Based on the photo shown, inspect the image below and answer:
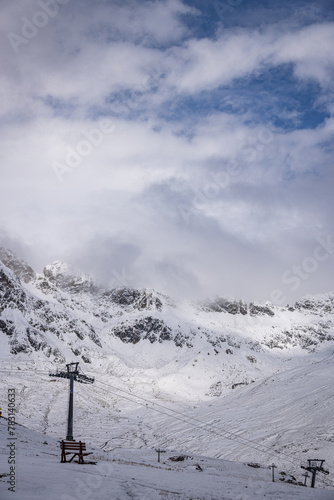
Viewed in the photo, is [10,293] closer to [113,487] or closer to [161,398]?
[161,398]

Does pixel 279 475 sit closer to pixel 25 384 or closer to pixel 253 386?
pixel 253 386

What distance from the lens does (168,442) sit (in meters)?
67.6

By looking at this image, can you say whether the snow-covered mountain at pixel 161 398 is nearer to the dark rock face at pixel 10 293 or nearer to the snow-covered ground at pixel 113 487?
the dark rock face at pixel 10 293

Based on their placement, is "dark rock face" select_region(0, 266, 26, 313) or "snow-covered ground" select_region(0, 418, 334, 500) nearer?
"snow-covered ground" select_region(0, 418, 334, 500)

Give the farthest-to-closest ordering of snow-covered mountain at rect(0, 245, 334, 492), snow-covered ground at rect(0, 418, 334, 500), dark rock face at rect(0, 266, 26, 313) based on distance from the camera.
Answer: dark rock face at rect(0, 266, 26, 313) < snow-covered mountain at rect(0, 245, 334, 492) < snow-covered ground at rect(0, 418, 334, 500)

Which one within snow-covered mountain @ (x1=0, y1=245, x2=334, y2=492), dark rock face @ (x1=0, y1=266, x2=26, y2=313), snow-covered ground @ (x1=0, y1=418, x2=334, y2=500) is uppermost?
dark rock face @ (x1=0, y1=266, x2=26, y2=313)

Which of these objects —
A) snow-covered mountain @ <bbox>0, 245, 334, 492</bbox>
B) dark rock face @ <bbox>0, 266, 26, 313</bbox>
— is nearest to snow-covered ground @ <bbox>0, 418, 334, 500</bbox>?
snow-covered mountain @ <bbox>0, 245, 334, 492</bbox>

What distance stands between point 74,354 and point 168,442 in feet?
386

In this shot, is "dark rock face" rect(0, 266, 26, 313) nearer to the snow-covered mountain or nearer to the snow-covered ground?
the snow-covered mountain

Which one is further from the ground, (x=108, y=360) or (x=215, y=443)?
(x=108, y=360)

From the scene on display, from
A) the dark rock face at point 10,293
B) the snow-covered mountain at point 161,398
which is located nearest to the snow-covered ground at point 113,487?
the snow-covered mountain at point 161,398

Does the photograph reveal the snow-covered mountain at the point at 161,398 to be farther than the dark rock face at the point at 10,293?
No

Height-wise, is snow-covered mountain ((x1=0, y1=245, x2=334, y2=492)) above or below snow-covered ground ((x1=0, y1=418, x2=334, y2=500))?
above

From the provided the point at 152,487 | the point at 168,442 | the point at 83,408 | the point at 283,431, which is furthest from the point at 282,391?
the point at 152,487
